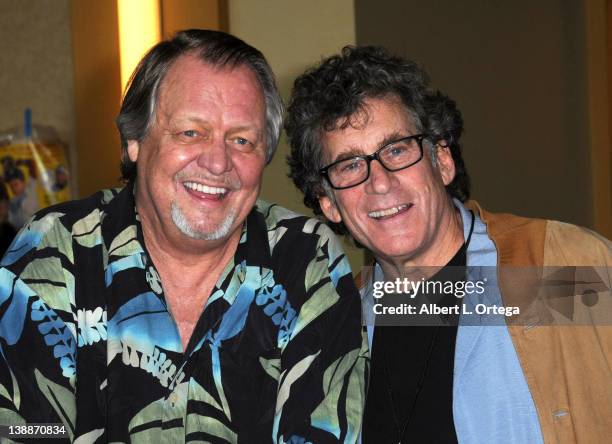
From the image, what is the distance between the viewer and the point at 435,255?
2.09 meters

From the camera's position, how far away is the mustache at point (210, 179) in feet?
6.14

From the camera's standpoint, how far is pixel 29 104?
4.30 metres

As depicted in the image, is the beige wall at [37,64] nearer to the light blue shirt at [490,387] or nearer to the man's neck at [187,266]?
the man's neck at [187,266]

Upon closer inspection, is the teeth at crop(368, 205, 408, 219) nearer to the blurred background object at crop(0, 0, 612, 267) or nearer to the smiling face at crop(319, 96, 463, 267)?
the smiling face at crop(319, 96, 463, 267)

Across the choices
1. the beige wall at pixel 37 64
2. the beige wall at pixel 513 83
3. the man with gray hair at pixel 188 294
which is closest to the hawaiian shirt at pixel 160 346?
the man with gray hair at pixel 188 294

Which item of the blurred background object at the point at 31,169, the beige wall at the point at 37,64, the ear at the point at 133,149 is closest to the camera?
the ear at the point at 133,149

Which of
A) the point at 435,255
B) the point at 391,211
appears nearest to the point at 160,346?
the point at 391,211

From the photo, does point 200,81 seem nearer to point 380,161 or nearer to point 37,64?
point 380,161

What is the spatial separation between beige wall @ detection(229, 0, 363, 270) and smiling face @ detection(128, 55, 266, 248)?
1.31 m

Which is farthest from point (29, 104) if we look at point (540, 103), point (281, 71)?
point (540, 103)

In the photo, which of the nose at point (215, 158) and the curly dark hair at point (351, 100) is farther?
the curly dark hair at point (351, 100)

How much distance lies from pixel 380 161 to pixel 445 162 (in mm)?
241

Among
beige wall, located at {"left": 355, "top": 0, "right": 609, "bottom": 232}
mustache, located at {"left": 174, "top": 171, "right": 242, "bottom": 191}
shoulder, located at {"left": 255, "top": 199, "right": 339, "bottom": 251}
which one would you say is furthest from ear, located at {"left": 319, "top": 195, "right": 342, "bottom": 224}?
beige wall, located at {"left": 355, "top": 0, "right": 609, "bottom": 232}

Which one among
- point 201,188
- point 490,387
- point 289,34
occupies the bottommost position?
point 490,387
